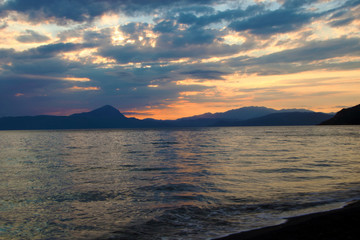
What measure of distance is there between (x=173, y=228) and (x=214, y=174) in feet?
39.6

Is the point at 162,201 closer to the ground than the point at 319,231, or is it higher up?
closer to the ground

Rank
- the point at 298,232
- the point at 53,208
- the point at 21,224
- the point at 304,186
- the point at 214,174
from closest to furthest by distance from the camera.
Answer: the point at 298,232 → the point at 21,224 → the point at 53,208 → the point at 304,186 → the point at 214,174

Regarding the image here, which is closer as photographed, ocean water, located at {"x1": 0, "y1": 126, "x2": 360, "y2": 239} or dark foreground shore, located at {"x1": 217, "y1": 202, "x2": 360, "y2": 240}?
dark foreground shore, located at {"x1": 217, "y1": 202, "x2": 360, "y2": 240}

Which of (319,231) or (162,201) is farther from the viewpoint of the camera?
(162,201)

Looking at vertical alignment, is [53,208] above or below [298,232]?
below

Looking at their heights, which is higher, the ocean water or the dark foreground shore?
the dark foreground shore

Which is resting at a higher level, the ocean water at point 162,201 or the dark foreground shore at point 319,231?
the dark foreground shore at point 319,231

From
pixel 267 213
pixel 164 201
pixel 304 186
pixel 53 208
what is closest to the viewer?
pixel 267 213

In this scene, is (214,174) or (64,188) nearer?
(64,188)

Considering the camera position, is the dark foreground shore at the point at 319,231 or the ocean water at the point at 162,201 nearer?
the dark foreground shore at the point at 319,231

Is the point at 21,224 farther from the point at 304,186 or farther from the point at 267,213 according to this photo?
the point at 304,186

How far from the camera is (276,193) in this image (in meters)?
14.5

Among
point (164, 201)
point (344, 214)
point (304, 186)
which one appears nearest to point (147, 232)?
Answer: point (164, 201)

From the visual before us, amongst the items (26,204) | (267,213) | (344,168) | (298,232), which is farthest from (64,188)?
(344,168)
